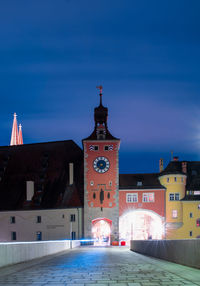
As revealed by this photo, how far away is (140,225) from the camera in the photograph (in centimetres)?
7950

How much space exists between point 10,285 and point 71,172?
215ft

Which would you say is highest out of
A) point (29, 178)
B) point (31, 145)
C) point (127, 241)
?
point (31, 145)

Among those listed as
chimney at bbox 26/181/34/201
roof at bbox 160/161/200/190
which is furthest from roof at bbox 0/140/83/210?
roof at bbox 160/161/200/190

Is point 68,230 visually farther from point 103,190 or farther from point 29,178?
point 29,178

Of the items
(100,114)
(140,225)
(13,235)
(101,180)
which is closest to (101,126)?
(100,114)

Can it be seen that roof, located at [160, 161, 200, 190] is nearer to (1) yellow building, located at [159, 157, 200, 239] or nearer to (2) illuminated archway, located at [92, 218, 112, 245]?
(1) yellow building, located at [159, 157, 200, 239]

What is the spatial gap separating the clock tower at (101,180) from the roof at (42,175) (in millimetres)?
2660

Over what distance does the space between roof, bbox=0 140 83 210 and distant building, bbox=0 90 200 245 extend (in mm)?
165

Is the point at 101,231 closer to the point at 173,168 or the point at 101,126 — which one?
the point at 173,168

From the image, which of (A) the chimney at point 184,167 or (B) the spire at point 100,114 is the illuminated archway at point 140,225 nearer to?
(A) the chimney at point 184,167

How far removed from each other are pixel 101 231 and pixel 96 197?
39.7 feet

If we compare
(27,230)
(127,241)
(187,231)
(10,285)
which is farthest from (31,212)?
(10,285)

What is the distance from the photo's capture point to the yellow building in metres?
74.1

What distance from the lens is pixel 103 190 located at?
237 feet
